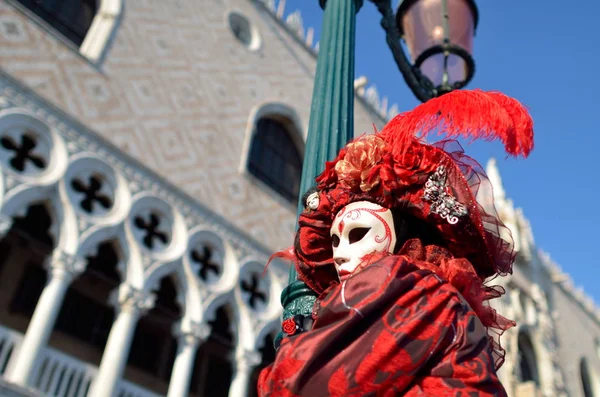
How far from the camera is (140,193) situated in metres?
5.37

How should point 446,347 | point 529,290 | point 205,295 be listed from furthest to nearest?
point 529,290
point 205,295
point 446,347

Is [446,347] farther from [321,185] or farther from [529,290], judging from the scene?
[529,290]

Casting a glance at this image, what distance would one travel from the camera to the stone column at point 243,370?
546 cm

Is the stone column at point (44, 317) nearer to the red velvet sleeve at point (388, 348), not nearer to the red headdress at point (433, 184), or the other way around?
the red headdress at point (433, 184)

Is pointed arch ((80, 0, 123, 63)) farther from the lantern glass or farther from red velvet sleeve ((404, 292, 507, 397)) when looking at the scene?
red velvet sleeve ((404, 292, 507, 397))

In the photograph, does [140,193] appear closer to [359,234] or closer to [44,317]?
[44,317]

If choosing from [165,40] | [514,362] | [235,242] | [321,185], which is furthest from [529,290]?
[321,185]

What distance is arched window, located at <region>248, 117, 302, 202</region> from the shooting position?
733cm

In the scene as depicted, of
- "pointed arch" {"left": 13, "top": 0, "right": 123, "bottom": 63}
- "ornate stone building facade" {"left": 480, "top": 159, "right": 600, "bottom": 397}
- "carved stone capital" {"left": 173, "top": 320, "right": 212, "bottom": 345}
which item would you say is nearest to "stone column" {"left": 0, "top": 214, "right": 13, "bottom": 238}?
"carved stone capital" {"left": 173, "top": 320, "right": 212, "bottom": 345}

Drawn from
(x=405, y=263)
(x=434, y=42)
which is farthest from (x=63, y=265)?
(x=405, y=263)

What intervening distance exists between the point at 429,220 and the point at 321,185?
0.95 ft

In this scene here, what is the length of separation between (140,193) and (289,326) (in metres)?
4.38

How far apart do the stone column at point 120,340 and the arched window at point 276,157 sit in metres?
2.63

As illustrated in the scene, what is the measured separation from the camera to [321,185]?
1.42 metres
